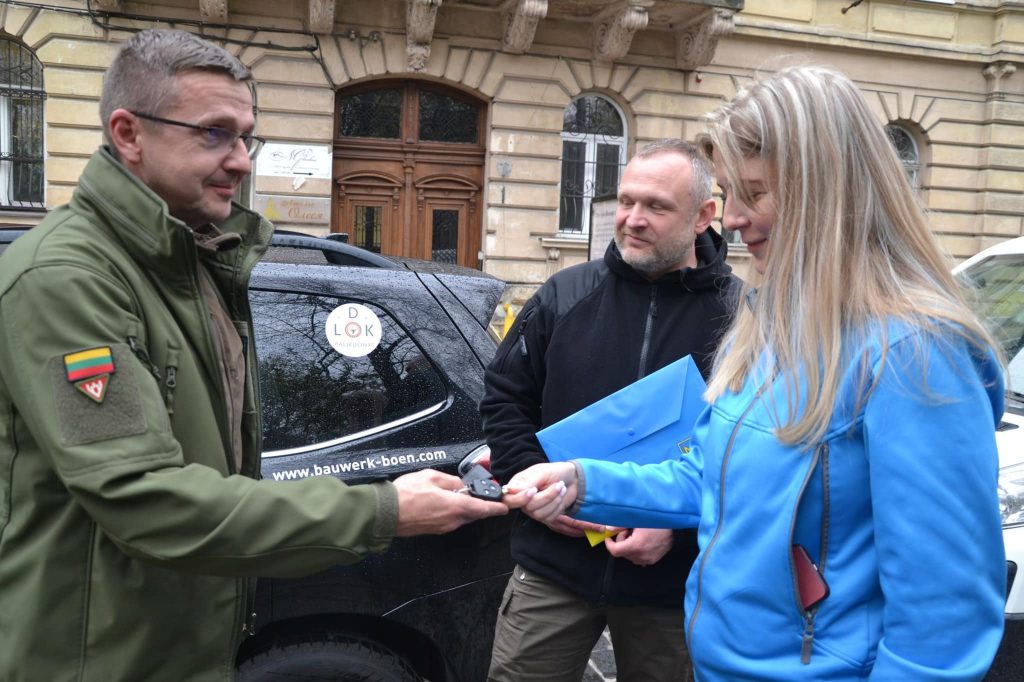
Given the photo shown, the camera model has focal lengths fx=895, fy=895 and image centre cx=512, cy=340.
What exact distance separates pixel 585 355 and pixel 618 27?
11.0 meters

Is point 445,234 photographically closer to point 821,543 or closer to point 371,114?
point 371,114

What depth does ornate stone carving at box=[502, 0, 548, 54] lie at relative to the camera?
1198 centimetres

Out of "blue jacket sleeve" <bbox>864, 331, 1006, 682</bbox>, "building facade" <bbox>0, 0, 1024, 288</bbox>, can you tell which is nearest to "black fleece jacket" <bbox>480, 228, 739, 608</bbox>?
"blue jacket sleeve" <bbox>864, 331, 1006, 682</bbox>

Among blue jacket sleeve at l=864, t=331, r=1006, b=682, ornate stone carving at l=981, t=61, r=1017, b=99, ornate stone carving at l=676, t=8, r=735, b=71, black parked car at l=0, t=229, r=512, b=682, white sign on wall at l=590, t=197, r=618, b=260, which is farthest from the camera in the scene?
ornate stone carving at l=981, t=61, r=1017, b=99

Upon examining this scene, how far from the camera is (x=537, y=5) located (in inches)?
471

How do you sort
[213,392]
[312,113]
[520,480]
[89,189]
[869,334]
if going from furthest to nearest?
1. [312,113]
2. [520,480]
3. [213,392]
4. [89,189]
5. [869,334]

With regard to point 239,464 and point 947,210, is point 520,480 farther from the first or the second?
point 947,210

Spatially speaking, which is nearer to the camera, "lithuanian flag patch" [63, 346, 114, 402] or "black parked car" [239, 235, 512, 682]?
"lithuanian flag patch" [63, 346, 114, 402]

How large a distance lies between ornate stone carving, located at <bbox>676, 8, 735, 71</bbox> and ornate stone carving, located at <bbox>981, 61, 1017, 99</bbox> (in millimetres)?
4841

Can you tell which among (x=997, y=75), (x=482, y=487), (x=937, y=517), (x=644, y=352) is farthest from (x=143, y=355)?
(x=997, y=75)

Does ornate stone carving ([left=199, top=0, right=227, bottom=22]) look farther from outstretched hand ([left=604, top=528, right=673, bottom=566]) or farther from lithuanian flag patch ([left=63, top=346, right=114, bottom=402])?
lithuanian flag patch ([left=63, top=346, right=114, bottom=402])

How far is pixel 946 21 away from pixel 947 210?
298 centimetres

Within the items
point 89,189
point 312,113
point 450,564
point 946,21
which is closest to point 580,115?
point 312,113

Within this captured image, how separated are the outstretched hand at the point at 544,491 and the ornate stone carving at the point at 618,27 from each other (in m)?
11.4
